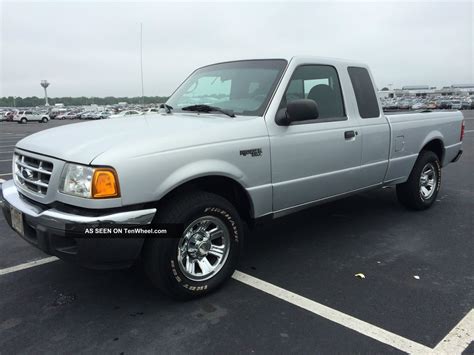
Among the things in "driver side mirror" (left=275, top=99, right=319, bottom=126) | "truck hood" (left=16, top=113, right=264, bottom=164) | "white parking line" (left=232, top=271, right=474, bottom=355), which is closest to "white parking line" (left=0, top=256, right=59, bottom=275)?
"truck hood" (left=16, top=113, right=264, bottom=164)

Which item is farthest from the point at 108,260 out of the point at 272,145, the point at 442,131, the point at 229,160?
the point at 442,131

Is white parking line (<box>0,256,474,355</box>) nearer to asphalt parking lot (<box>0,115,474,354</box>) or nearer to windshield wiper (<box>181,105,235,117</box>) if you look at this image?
asphalt parking lot (<box>0,115,474,354</box>)

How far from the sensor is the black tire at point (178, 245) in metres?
3.00

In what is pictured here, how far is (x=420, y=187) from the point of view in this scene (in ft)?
18.4

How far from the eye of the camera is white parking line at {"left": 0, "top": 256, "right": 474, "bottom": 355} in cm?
265

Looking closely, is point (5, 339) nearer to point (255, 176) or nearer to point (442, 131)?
point (255, 176)

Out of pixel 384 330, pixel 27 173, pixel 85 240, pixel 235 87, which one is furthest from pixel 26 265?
pixel 384 330

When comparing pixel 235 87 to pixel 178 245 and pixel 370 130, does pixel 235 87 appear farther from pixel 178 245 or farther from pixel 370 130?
pixel 178 245

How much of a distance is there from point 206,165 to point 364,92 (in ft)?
8.08

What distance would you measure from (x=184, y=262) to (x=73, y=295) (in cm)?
98

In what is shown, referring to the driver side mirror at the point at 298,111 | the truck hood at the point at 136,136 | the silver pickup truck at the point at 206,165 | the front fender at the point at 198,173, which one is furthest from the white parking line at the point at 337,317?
the driver side mirror at the point at 298,111

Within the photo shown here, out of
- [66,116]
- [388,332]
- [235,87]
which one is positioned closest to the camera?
[388,332]

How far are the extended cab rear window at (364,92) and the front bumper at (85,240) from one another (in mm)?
2798

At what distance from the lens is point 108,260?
9.25ft
